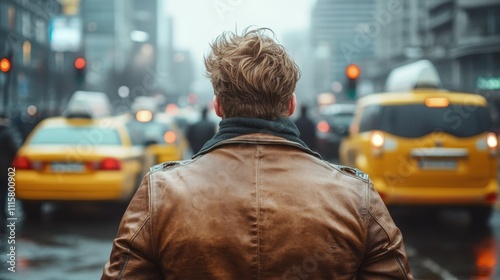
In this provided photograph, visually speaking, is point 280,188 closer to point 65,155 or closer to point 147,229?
point 147,229

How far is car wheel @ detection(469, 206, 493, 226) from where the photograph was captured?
10.8 meters

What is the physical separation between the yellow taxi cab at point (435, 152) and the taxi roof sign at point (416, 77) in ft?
7.46

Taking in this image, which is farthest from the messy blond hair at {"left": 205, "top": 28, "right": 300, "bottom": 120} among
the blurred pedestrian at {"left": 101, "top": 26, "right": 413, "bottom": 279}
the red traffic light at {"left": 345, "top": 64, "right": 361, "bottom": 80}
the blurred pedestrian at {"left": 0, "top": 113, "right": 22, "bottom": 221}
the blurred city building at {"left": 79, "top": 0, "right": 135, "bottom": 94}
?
the blurred city building at {"left": 79, "top": 0, "right": 135, "bottom": 94}

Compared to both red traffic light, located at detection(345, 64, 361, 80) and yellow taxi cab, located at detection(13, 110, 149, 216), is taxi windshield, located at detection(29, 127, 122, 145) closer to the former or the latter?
yellow taxi cab, located at detection(13, 110, 149, 216)

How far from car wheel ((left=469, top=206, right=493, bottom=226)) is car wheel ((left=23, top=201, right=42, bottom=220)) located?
629 cm

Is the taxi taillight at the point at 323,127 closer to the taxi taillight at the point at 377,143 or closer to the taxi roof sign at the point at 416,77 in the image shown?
the taxi roof sign at the point at 416,77

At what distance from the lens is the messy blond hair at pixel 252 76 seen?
7.42ft

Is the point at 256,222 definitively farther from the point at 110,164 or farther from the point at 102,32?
the point at 102,32

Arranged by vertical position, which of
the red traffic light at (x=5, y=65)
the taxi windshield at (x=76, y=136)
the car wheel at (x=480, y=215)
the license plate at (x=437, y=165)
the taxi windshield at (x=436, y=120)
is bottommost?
the car wheel at (x=480, y=215)

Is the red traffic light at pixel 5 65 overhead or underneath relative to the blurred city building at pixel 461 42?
underneath

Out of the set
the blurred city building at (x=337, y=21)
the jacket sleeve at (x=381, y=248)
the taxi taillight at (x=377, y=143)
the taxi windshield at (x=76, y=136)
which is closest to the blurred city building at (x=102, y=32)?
the blurred city building at (x=337, y=21)

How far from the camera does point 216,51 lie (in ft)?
7.73

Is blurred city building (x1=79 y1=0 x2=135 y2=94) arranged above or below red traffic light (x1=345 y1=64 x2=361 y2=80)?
above

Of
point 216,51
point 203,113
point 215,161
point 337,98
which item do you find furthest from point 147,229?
point 337,98
